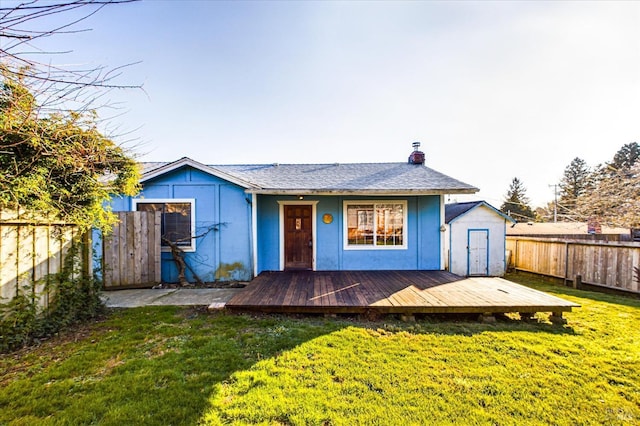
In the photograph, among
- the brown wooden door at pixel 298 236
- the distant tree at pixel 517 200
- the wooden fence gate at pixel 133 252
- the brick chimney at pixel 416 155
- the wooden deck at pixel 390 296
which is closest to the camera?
the wooden deck at pixel 390 296

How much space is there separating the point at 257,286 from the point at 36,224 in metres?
3.67

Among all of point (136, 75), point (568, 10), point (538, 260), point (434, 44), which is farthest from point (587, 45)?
point (136, 75)

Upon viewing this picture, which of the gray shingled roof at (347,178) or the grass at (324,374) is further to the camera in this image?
the gray shingled roof at (347,178)

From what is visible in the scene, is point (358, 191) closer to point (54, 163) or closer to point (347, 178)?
point (347, 178)

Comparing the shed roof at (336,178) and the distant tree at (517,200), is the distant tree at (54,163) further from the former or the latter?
the distant tree at (517,200)

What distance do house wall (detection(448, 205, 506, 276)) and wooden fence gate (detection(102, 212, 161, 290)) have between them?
9464mm

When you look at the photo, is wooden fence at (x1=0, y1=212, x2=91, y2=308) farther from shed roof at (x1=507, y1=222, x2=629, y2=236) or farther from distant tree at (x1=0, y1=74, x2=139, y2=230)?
shed roof at (x1=507, y1=222, x2=629, y2=236)

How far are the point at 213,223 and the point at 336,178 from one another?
12.8 feet

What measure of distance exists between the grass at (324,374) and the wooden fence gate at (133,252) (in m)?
2.36

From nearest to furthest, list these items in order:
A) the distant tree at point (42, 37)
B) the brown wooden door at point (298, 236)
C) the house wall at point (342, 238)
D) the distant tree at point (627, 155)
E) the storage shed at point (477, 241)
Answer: the distant tree at point (42, 37)
the house wall at point (342, 238)
the brown wooden door at point (298, 236)
the storage shed at point (477, 241)
the distant tree at point (627, 155)

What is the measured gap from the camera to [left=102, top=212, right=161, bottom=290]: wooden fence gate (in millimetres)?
6086

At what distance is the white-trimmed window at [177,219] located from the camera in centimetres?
671

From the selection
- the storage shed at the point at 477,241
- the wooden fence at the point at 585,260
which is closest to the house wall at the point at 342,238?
the storage shed at the point at 477,241

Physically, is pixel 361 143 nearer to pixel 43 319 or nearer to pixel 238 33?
pixel 238 33
